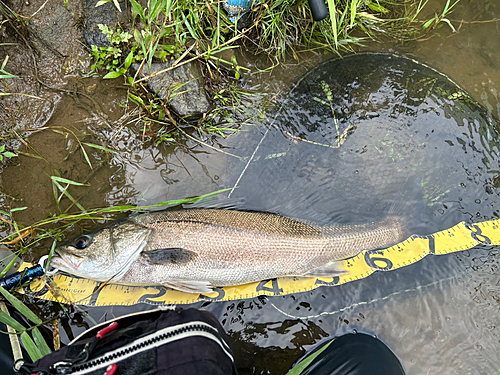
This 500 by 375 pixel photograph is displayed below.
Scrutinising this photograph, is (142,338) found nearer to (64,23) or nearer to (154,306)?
(154,306)

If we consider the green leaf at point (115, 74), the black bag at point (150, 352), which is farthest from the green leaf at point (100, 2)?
the black bag at point (150, 352)

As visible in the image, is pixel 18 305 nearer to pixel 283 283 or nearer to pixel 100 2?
pixel 283 283

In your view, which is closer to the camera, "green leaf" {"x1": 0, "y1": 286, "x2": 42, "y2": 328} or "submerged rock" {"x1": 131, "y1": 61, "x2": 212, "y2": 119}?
"green leaf" {"x1": 0, "y1": 286, "x2": 42, "y2": 328}

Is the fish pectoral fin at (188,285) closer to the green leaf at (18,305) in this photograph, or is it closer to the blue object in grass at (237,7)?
the green leaf at (18,305)

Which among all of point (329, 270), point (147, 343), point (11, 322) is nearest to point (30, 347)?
point (11, 322)

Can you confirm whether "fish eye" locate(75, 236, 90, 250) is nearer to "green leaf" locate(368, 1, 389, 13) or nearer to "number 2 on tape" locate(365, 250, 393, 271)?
"number 2 on tape" locate(365, 250, 393, 271)

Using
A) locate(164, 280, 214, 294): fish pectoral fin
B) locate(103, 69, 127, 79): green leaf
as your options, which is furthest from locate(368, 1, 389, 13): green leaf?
locate(164, 280, 214, 294): fish pectoral fin
